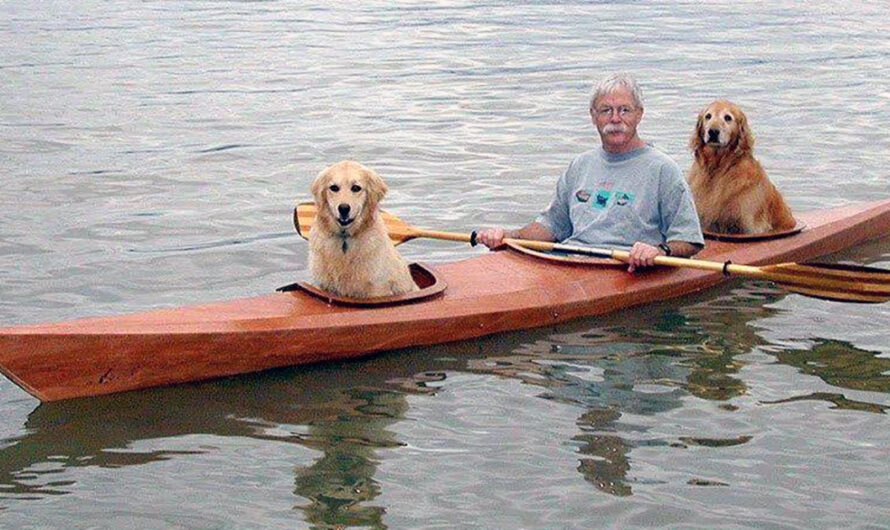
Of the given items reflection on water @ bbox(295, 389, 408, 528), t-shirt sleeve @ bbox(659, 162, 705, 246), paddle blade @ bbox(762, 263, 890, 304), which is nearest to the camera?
reflection on water @ bbox(295, 389, 408, 528)

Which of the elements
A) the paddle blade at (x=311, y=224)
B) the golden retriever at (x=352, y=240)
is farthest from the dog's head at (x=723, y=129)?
the golden retriever at (x=352, y=240)

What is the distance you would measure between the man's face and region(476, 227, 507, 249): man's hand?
86 cm

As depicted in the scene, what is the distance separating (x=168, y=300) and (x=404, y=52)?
47.3ft

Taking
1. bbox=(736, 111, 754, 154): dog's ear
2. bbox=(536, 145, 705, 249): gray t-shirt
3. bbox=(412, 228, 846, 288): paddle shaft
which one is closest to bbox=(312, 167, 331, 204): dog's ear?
bbox=(412, 228, 846, 288): paddle shaft

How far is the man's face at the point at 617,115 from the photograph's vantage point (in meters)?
8.55

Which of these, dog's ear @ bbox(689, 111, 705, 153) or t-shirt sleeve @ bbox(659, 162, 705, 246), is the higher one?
dog's ear @ bbox(689, 111, 705, 153)

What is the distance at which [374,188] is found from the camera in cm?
777

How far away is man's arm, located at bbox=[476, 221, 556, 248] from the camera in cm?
907

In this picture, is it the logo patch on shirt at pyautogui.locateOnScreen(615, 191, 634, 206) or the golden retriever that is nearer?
the golden retriever

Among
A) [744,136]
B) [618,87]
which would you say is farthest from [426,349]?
[744,136]

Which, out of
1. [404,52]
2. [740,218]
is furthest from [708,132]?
[404,52]

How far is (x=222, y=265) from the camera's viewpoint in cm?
1067

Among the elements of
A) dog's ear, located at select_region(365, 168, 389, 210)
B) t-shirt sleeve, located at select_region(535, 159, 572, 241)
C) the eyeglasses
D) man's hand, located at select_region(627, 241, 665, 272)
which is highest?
the eyeglasses

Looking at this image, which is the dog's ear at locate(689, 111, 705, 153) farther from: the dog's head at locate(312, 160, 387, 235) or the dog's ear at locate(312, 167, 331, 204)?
the dog's ear at locate(312, 167, 331, 204)
